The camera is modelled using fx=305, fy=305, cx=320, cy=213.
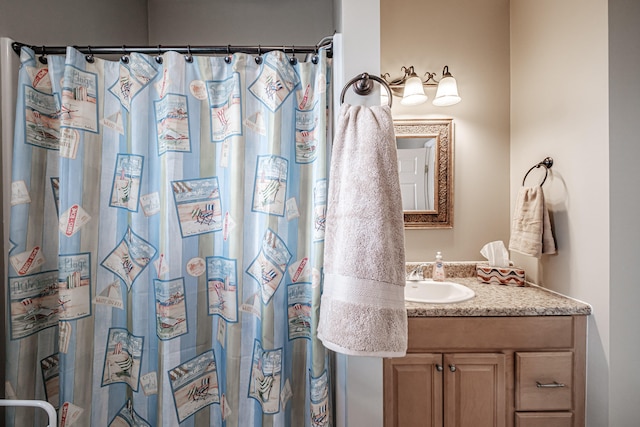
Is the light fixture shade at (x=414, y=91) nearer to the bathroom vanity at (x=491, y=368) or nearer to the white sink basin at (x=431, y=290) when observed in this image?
the white sink basin at (x=431, y=290)

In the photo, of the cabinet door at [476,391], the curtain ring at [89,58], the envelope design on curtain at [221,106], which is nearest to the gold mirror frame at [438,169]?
the cabinet door at [476,391]

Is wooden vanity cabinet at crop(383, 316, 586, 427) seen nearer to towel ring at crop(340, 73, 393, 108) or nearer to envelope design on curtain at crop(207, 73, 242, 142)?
towel ring at crop(340, 73, 393, 108)

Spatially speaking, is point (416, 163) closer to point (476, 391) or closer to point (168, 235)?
point (476, 391)

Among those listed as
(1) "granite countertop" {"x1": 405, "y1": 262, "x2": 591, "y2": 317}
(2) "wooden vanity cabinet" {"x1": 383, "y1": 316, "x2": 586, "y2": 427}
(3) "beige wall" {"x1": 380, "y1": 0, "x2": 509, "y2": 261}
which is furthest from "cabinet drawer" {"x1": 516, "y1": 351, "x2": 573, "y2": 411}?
(3) "beige wall" {"x1": 380, "y1": 0, "x2": 509, "y2": 261}

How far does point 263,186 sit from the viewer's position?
1168 mm

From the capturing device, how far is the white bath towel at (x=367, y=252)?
3.08ft

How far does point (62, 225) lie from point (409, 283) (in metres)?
1.61

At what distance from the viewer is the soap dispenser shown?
182cm

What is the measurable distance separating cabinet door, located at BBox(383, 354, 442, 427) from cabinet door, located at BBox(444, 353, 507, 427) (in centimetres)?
5

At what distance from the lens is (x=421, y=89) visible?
1.80 meters

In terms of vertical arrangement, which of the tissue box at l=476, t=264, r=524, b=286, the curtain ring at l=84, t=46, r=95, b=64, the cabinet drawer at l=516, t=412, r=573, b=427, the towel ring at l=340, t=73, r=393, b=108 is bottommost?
the cabinet drawer at l=516, t=412, r=573, b=427

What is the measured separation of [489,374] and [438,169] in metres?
1.14

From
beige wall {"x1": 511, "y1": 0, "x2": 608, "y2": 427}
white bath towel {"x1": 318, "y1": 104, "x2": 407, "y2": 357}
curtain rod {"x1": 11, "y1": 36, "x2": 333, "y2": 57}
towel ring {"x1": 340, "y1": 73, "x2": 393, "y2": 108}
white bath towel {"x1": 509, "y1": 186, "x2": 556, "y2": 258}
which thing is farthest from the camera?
white bath towel {"x1": 509, "y1": 186, "x2": 556, "y2": 258}

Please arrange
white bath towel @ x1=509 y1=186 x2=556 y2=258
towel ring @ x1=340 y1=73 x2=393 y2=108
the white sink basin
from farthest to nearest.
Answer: the white sink basin < white bath towel @ x1=509 y1=186 x2=556 y2=258 < towel ring @ x1=340 y1=73 x2=393 y2=108
